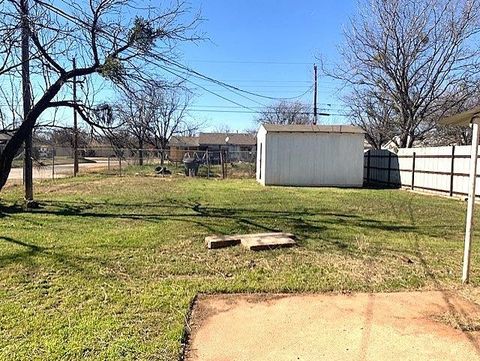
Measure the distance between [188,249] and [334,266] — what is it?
6.02ft

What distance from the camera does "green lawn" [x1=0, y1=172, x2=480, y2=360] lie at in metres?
2.70

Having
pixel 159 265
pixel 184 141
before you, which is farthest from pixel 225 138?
pixel 159 265

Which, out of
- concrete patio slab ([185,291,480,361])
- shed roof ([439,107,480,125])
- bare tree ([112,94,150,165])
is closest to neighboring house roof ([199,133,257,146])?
bare tree ([112,94,150,165])

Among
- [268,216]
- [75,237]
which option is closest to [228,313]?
[75,237]

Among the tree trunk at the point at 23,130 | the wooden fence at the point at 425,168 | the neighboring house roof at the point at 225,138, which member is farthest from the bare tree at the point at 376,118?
the neighboring house roof at the point at 225,138

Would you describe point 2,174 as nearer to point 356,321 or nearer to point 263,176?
point 356,321

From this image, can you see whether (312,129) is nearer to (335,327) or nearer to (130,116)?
(130,116)

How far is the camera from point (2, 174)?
8.39 metres

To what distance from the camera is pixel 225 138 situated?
5269 cm

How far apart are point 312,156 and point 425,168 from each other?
4.21 m

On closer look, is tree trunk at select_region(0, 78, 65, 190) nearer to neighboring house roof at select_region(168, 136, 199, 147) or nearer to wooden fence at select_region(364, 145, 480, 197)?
wooden fence at select_region(364, 145, 480, 197)

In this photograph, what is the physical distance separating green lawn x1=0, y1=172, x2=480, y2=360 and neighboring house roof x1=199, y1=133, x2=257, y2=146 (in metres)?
44.3

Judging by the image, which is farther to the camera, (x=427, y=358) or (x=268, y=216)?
(x=268, y=216)

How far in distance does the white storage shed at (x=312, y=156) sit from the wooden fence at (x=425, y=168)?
4.51 ft
